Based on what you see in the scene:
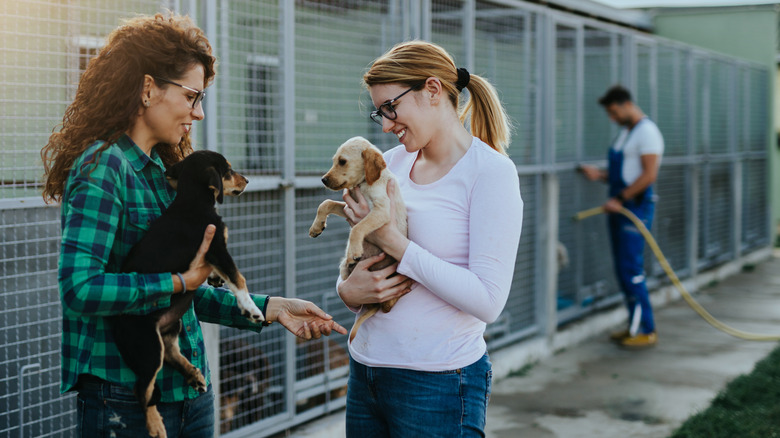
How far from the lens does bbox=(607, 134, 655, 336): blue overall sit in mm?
7285

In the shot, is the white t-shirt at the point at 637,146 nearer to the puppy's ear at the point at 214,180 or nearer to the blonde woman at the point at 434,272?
the blonde woman at the point at 434,272

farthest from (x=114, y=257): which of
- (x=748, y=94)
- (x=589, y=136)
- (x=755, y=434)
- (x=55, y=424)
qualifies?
(x=748, y=94)

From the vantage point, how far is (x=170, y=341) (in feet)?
6.88

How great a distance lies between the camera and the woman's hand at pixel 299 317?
7.83ft

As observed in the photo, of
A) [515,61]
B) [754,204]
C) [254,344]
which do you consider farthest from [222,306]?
[754,204]

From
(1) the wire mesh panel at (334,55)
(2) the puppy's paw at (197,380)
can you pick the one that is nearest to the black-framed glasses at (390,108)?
(2) the puppy's paw at (197,380)

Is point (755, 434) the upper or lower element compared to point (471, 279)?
lower

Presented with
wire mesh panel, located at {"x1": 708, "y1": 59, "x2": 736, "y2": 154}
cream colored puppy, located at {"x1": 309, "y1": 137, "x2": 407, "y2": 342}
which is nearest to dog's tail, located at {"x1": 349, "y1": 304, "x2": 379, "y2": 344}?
cream colored puppy, located at {"x1": 309, "y1": 137, "x2": 407, "y2": 342}

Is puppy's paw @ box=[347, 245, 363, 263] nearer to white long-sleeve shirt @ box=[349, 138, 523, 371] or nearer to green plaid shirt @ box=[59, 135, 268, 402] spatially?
white long-sleeve shirt @ box=[349, 138, 523, 371]

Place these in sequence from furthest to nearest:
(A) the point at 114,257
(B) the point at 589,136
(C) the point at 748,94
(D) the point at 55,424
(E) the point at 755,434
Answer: (C) the point at 748,94 → (B) the point at 589,136 → (E) the point at 755,434 → (D) the point at 55,424 → (A) the point at 114,257

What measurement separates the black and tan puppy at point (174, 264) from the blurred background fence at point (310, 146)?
53.3 inches

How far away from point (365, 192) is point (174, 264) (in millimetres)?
786

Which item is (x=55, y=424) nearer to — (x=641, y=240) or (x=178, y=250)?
(x=178, y=250)

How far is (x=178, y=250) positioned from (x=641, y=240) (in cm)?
599
